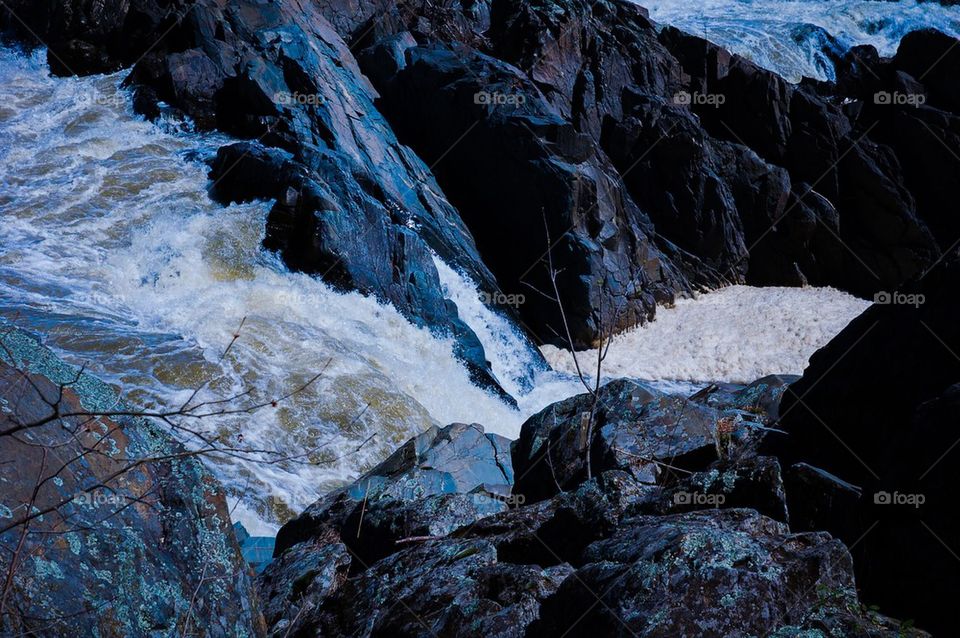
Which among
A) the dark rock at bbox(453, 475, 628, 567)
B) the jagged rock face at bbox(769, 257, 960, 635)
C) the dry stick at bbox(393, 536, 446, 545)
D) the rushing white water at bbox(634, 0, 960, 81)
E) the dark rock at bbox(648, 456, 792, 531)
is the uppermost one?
the rushing white water at bbox(634, 0, 960, 81)

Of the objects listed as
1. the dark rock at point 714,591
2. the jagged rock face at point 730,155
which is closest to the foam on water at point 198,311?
the dark rock at point 714,591

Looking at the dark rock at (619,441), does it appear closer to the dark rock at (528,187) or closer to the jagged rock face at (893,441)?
the jagged rock face at (893,441)

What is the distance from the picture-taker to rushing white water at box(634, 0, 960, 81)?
102 ft

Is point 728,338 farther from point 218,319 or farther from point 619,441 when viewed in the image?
point 619,441

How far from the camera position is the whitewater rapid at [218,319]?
9.24m


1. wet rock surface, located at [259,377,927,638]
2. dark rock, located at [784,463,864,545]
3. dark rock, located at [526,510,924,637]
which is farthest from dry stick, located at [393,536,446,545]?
dark rock, located at [784,463,864,545]

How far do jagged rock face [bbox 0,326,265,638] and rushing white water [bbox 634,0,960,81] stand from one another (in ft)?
102

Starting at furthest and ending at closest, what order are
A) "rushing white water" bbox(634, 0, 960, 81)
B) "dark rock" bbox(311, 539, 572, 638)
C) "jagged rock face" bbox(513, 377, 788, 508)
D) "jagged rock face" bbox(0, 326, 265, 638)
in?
"rushing white water" bbox(634, 0, 960, 81)
"jagged rock face" bbox(513, 377, 788, 508)
"dark rock" bbox(311, 539, 572, 638)
"jagged rock face" bbox(0, 326, 265, 638)

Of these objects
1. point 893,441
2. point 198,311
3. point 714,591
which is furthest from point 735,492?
point 198,311

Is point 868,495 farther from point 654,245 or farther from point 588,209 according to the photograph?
point 654,245

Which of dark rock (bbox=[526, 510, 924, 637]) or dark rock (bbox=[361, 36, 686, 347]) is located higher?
dark rock (bbox=[526, 510, 924, 637])

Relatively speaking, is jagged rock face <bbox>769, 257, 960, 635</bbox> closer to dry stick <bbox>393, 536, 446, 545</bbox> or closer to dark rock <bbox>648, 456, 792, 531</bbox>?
dark rock <bbox>648, 456, 792, 531</bbox>

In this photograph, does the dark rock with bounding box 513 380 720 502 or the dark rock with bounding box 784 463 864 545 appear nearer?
the dark rock with bounding box 784 463 864 545

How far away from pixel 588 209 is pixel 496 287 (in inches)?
113
